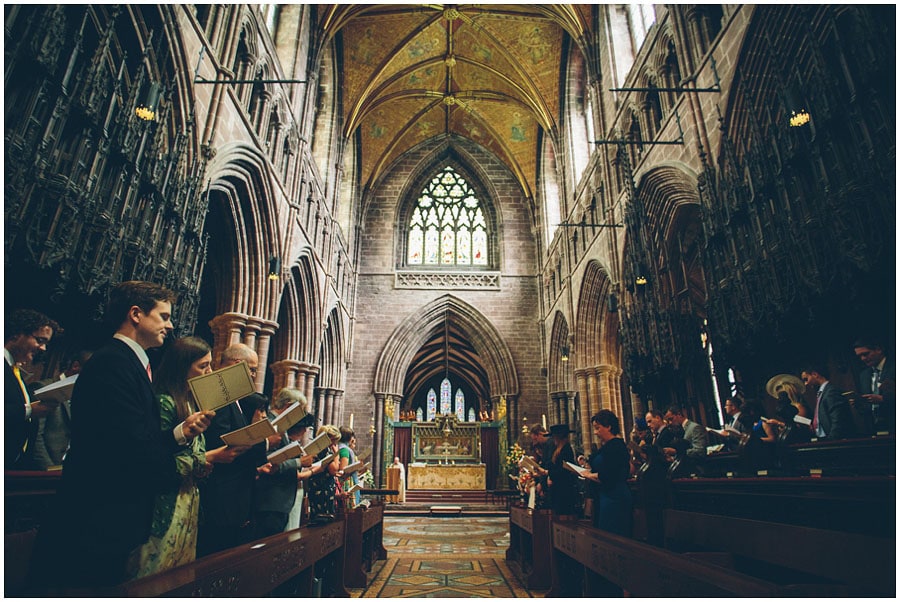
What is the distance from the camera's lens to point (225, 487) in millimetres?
2258

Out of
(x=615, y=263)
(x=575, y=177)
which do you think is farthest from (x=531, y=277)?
(x=615, y=263)

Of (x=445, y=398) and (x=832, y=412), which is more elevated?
(x=445, y=398)

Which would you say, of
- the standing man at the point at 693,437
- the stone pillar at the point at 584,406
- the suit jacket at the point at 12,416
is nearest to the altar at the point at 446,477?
the stone pillar at the point at 584,406

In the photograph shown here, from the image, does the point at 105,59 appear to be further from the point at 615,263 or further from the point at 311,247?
the point at 615,263

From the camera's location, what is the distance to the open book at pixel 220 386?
166cm

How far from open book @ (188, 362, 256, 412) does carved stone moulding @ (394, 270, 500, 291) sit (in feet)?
54.5

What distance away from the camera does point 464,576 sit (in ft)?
14.6

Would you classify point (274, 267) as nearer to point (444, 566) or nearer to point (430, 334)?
point (444, 566)

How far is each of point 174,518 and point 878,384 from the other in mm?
4985

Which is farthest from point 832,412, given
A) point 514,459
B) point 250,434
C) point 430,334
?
point 430,334

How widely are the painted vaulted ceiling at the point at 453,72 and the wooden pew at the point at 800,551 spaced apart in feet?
42.8

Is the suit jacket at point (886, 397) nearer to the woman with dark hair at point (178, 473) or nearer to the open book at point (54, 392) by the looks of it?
the woman with dark hair at point (178, 473)

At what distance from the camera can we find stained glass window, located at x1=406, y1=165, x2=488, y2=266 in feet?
63.4

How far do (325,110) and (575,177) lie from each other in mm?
7713
